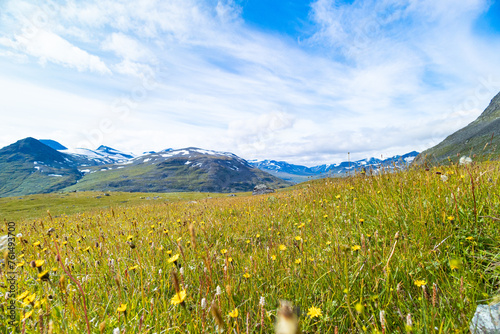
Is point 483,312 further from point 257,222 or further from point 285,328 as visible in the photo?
point 257,222

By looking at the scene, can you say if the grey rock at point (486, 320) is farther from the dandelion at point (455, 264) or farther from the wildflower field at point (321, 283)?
the dandelion at point (455, 264)

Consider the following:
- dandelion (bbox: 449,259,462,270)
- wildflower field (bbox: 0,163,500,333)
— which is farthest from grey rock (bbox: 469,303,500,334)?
dandelion (bbox: 449,259,462,270)

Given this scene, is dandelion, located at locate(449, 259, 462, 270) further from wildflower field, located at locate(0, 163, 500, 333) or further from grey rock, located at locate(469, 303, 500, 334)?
grey rock, located at locate(469, 303, 500, 334)

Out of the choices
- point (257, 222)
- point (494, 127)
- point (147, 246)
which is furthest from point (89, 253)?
point (494, 127)

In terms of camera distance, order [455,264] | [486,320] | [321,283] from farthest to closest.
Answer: [321,283], [455,264], [486,320]

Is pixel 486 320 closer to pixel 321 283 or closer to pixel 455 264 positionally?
pixel 455 264

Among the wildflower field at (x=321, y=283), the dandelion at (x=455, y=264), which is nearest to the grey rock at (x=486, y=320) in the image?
the wildflower field at (x=321, y=283)

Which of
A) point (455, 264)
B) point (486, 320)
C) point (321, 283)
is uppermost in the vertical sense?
point (455, 264)

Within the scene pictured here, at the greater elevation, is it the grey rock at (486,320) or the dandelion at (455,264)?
the dandelion at (455,264)

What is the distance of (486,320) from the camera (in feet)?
6.18

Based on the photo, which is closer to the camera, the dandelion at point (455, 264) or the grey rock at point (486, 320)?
the grey rock at point (486, 320)

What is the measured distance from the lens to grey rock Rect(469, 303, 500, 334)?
1.81m

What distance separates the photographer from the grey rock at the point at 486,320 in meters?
1.81

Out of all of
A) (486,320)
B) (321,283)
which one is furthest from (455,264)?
(321,283)
